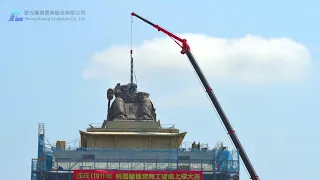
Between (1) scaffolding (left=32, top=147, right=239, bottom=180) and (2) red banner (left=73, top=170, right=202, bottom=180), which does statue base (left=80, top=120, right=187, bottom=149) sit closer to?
(1) scaffolding (left=32, top=147, right=239, bottom=180)

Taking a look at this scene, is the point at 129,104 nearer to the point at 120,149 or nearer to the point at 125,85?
the point at 125,85

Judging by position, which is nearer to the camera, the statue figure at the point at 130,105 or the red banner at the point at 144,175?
the red banner at the point at 144,175

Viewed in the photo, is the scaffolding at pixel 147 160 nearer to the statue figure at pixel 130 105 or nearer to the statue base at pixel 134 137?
the statue base at pixel 134 137

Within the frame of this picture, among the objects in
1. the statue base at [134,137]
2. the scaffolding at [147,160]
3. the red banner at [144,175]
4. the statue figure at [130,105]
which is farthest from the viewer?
the statue figure at [130,105]

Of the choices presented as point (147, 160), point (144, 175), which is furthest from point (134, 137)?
point (144, 175)

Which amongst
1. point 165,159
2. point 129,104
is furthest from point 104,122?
point 165,159

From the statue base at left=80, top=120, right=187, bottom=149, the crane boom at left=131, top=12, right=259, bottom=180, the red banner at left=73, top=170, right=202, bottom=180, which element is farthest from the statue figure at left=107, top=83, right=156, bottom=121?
the red banner at left=73, top=170, right=202, bottom=180

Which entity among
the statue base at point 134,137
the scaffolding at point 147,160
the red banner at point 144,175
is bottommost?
the red banner at point 144,175

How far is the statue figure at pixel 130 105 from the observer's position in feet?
375

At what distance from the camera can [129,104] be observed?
116500 millimetres

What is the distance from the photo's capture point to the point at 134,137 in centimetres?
11144

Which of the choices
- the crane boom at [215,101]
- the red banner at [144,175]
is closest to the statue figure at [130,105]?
the crane boom at [215,101]

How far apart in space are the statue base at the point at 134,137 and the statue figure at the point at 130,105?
2.25 metres

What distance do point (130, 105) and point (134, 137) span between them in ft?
19.8
